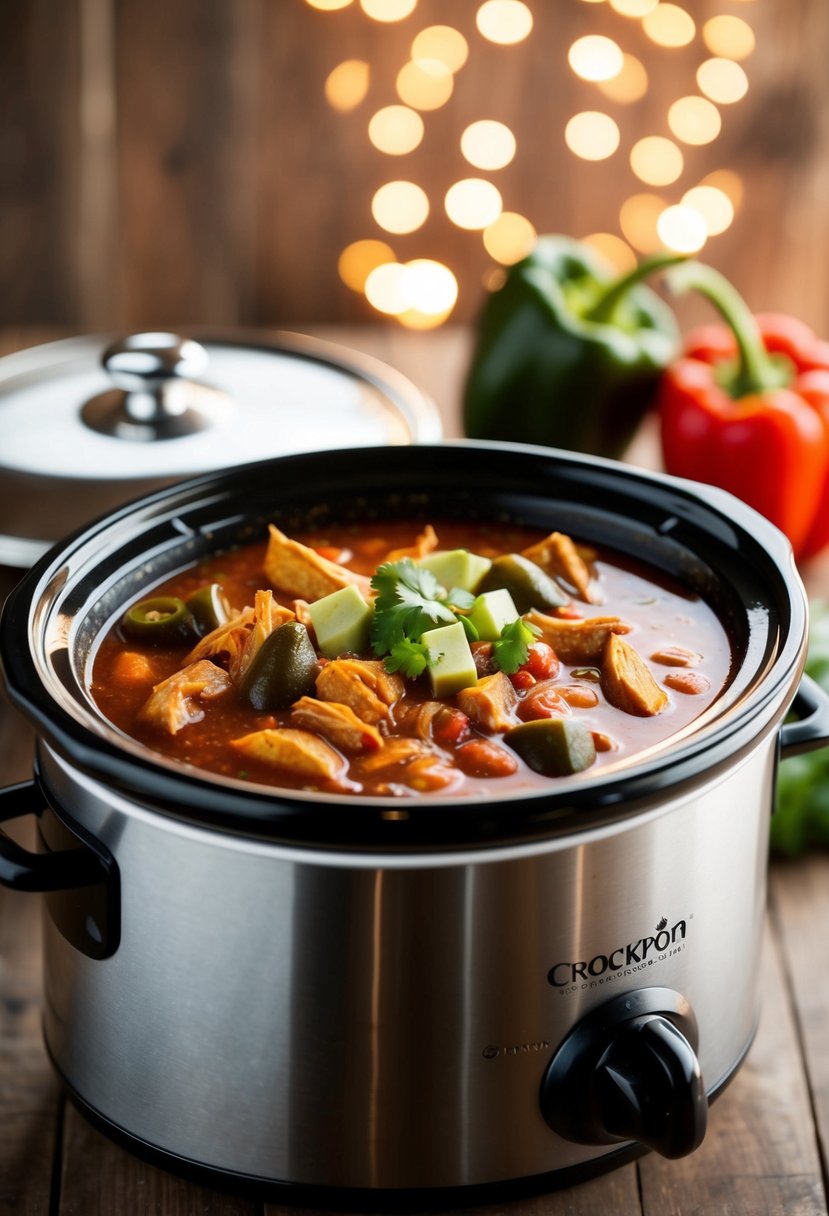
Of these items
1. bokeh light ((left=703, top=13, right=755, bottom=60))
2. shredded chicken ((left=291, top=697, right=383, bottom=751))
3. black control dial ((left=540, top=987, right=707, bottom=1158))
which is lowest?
black control dial ((left=540, top=987, right=707, bottom=1158))

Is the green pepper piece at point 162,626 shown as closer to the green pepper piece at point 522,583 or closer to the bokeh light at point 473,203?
the green pepper piece at point 522,583

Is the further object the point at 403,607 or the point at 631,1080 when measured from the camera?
the point at 403,607

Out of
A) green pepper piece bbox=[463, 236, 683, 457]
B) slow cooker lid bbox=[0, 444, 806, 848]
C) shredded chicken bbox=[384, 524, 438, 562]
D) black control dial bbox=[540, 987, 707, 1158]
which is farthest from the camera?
green pepper piece bbox=[463, 236, 683, 457]

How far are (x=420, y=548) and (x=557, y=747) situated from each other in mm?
599

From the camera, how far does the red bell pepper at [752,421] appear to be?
3.34 meters

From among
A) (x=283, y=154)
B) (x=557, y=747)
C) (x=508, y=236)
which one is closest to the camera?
(x=557, y=747)

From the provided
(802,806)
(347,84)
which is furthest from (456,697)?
(347,84)

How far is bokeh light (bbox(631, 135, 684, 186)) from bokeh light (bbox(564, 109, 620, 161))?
86mm

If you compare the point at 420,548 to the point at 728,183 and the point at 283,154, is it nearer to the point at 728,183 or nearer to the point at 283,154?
the point at 283,154

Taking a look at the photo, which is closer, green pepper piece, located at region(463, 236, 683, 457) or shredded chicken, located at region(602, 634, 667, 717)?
shredded chicken, located at region(602, 634, 667, 717)

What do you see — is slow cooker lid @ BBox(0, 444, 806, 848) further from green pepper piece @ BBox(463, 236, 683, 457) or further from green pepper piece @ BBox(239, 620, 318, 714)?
green pepper piece @ BBox(463, 236, 683, 457)

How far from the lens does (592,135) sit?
4797 millimetres

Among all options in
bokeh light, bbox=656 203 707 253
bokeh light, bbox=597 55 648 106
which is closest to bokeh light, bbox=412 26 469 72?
bokeh light, bbox=597 55 648 106

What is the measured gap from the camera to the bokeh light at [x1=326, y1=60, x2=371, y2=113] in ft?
15.2
